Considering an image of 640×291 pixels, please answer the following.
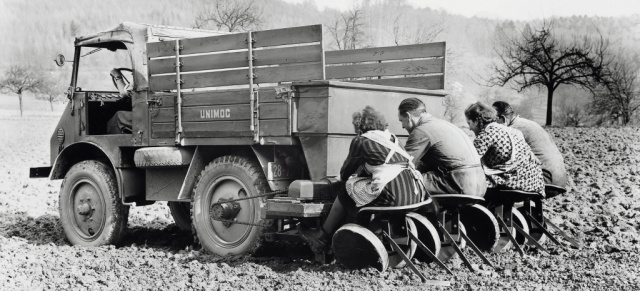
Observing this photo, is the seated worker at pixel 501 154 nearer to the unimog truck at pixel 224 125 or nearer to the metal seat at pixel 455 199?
the unimog truck at pixel 224 125

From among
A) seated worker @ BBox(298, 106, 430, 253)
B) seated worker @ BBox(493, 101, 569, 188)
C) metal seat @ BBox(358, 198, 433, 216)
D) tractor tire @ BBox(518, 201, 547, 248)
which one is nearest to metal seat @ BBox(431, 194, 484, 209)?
seated worker @ BBox(298, 106, 430, 253)

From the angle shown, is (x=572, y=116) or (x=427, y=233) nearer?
(x=427, y=233)

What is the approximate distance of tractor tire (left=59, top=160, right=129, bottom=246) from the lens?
872 centimetres

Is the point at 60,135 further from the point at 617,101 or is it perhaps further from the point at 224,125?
the point at 617,101

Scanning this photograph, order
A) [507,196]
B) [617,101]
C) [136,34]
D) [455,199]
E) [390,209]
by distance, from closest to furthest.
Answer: [390,209], [455,199], [507,196], [136,34], [617,101]

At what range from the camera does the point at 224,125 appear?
24.7ft

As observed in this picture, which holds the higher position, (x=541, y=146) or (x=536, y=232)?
(x=541, y=146)

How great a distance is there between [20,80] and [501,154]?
5493 centimetres

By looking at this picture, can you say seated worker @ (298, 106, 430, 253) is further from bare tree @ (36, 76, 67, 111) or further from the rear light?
bare tree @ (36, 76, 67, 111)

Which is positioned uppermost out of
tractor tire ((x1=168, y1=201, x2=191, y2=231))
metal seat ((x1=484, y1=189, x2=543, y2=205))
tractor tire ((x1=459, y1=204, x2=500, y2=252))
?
metal seat ((x1=484, y1=189, x2=543, y2=205))

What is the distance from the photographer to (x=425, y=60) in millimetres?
8273

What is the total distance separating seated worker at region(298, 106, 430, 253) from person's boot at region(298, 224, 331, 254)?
0.83 feet

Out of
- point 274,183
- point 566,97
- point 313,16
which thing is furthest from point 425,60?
point 313,16

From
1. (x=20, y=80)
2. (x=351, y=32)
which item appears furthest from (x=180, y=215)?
(x=20, y=80)
